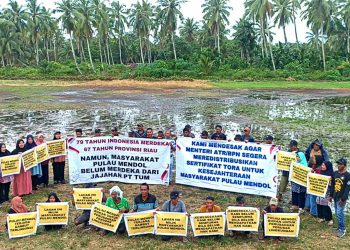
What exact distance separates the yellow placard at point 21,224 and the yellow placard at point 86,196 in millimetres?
978

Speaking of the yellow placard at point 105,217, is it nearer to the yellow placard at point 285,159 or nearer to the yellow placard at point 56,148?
the yellow placard at point 56,148

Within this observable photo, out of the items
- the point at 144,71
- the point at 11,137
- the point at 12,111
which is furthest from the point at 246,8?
the point at 11,137

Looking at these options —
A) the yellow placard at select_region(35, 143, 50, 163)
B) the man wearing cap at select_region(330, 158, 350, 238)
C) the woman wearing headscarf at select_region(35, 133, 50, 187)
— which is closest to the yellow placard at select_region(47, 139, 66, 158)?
the yellow placard at select_region(35, 143, 50, 163)

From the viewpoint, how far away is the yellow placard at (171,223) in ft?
28.2

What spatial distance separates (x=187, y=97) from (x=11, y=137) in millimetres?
20171

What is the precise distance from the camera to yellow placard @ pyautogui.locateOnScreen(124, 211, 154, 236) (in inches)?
342

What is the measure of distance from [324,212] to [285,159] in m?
1.65

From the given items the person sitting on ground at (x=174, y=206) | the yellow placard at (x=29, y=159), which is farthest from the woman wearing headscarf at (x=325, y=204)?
the yellow placard at (x=29, y=159)

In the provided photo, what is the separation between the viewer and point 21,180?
441 inches

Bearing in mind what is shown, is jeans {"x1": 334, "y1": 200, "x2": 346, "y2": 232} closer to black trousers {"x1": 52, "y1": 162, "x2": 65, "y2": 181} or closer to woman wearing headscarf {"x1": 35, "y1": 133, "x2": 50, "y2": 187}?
black trousers {"x1": 52, "y1": 162, "x2": 65, "y2": 181}

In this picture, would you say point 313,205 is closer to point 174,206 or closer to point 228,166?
point 228,166

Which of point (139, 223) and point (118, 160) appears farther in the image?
point (118, 160)

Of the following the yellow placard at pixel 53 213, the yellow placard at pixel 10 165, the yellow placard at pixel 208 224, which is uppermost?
the yellow placard at pixel 10 165

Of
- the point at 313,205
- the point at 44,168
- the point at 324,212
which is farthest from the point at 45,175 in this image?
the point at 324,212
